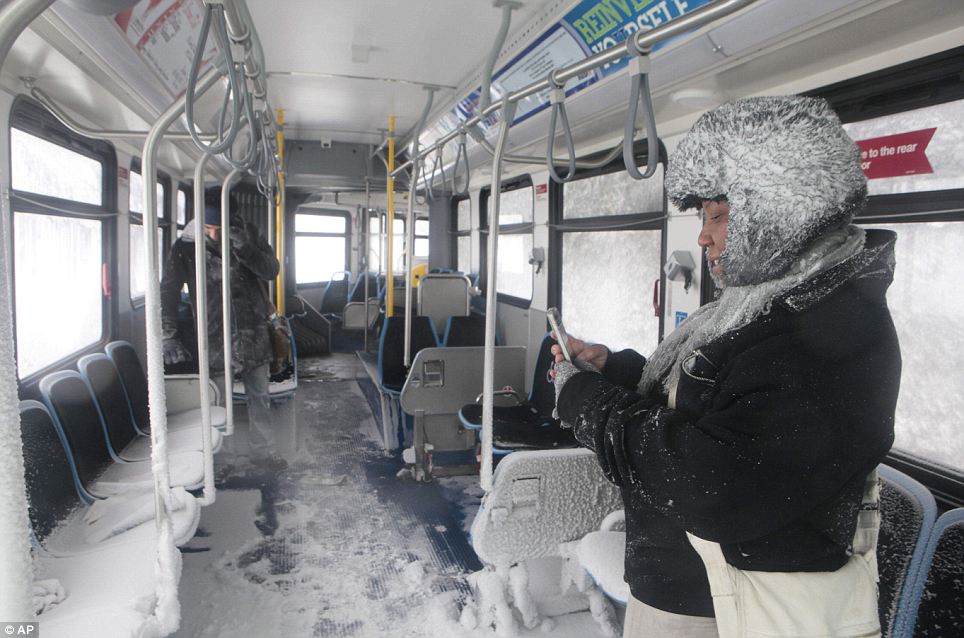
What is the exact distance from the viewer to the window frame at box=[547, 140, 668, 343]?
3.47 meters

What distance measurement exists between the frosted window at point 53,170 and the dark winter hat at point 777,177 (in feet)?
9.04

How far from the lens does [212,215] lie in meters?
3.64

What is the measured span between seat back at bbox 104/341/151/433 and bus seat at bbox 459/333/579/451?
5.97 feet

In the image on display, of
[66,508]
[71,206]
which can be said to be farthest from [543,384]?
[71,206]

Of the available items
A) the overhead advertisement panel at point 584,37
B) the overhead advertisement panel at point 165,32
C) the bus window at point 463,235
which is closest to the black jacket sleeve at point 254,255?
the overhead advertisement panel at point 165,32

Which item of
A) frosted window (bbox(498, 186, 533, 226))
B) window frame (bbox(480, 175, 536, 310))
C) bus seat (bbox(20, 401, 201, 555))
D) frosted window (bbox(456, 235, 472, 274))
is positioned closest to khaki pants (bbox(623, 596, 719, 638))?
bus seat (bbox(20, 401, 201, 555))

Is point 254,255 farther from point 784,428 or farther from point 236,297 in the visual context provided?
point 784,428

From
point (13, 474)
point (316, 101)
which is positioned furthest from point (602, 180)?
point (13, 474)

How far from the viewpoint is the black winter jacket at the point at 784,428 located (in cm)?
91

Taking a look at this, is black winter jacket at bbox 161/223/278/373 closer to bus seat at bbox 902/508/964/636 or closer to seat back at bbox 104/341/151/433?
seat back at bbox 104/341/151/433

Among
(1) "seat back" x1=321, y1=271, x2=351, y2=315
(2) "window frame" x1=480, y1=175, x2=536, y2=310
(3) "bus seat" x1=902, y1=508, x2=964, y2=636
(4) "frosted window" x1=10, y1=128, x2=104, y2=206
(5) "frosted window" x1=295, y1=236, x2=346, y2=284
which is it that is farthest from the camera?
(1) "seat back" x1=321, y1=271, x2=351, y2=315

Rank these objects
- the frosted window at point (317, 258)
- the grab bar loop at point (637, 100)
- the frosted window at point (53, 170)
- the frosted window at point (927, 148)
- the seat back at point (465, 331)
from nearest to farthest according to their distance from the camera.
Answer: the grab bar loop at point (637, 100) → the frosted window at point (927, 148) → the frosted window at point (53, 170) → the seat back at point (465, 331) → the frosted window at point (317, 258)

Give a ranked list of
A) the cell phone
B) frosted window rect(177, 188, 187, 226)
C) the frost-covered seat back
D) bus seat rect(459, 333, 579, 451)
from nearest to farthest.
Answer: the cell phone, the frost-covered seat back, bus seat rect(459, 333, 579, 451), frosted window rect(177, 188, 187, 226)

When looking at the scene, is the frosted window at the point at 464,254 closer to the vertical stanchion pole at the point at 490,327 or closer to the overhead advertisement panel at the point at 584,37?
the overhead advertisement panel at the point at 584,37
